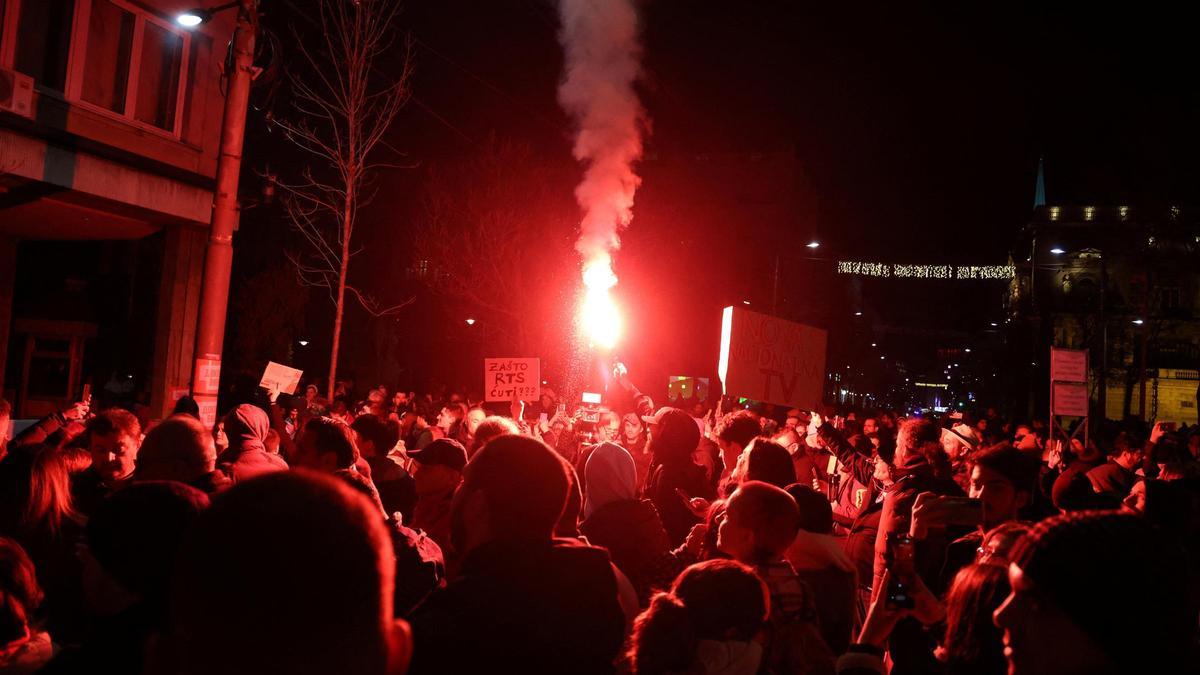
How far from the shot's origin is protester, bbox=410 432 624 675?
103 inches

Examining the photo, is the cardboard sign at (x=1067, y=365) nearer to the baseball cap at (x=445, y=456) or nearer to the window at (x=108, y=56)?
the baseball cap at (x=445, y=456)

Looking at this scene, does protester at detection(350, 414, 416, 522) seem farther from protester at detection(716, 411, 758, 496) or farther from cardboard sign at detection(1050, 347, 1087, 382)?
cardboard sign at detection(1050, 347, 1087, 382)

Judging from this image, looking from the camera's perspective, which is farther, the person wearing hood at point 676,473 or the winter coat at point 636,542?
the person wearing hood at point 676,473

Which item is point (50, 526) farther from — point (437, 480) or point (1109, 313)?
point (1109, 313)

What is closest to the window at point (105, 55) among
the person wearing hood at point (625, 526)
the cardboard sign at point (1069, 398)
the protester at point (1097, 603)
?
the person wearing hood at point (625, 526)

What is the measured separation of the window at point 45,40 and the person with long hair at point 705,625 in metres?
13.9

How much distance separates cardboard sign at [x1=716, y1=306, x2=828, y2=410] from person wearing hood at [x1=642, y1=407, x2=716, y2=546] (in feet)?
9.77

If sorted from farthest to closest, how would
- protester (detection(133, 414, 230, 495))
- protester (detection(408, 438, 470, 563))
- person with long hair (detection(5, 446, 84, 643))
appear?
1. protester (detection(408, 438, 470, 563))
2. protester (detection(133, 414, 230, 495))
3. person with long hair (detection(5, 446, 84, 643))

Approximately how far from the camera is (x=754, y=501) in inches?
→ 162

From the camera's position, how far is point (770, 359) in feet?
36.0

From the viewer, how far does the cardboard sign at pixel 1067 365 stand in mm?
14180

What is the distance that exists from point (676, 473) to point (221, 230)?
16.9 feet

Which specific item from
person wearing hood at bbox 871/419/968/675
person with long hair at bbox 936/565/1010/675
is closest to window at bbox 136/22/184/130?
person wearing hood at bbox 871/419/968/675

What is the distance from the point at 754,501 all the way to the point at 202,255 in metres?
14.1
